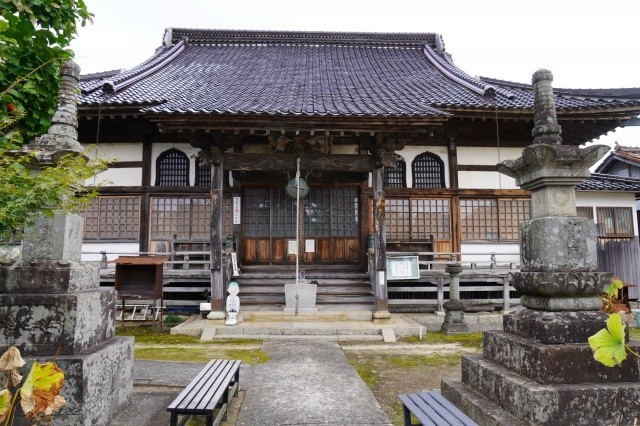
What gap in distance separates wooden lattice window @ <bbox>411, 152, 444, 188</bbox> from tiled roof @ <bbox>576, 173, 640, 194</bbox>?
3985 mm

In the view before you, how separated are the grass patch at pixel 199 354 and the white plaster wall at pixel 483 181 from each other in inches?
302

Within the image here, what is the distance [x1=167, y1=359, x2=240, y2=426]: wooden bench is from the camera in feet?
9.87

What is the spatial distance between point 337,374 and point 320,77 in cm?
1059

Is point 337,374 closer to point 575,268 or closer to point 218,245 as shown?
point 575,268

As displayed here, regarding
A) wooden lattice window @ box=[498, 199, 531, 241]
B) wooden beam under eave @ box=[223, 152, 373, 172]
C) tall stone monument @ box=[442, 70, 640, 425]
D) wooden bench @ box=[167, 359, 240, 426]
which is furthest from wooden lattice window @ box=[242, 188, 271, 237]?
tall stone monument @ box=[442, 70, 640, 425]

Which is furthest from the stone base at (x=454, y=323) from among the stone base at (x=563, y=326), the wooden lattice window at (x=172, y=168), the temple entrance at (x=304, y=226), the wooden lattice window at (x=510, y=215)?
the wooden lattice window at (x=172, y=168)

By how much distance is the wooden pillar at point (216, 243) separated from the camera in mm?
8883

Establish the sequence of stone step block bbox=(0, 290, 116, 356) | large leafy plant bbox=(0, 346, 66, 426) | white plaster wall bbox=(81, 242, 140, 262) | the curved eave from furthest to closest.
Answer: white plaster wall bbox=(81, 242, 140, 262), the curved eave, stone step block bbox=(0, 290, 116, 356), large leafy plant bbox=(0, 346, 66, 426)

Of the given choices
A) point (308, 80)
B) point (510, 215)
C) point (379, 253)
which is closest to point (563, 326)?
point (379, 253)

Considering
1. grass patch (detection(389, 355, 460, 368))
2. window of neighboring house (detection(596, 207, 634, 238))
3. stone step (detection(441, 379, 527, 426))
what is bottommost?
grass patch (detection(389, 355, 460, 368))

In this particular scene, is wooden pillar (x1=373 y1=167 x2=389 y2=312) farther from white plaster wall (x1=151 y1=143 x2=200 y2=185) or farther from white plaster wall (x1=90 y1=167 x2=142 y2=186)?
white plaster wall (x1=90 y1=167 x2=142 y2=186)

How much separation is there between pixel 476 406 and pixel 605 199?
11600 millimetres

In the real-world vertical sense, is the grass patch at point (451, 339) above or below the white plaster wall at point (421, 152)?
below

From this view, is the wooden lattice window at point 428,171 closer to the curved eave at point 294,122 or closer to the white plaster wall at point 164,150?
the curved eave at point 294,122
